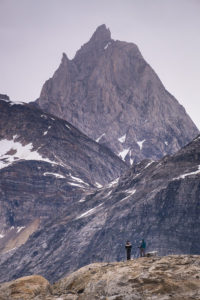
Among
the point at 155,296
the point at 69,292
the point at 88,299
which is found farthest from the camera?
the point at 69,292

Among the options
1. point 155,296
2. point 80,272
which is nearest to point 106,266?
point 80,272

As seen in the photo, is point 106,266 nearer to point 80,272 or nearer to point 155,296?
Result: point 80,272

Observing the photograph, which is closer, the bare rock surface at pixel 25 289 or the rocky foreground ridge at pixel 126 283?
the rocky foreground ridge at pixel 126 283

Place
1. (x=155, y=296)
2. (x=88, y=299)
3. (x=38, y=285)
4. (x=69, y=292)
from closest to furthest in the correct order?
(x=155, y=296)
(x=88, y=299)
(x=69, y=292)
(x=38, y=285)

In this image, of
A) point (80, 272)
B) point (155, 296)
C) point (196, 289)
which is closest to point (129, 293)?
point (155, 296)

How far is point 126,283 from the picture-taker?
33.3 metres

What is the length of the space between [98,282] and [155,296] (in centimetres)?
514

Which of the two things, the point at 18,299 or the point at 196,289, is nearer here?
the point at 196,289

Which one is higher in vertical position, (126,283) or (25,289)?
(126,283)

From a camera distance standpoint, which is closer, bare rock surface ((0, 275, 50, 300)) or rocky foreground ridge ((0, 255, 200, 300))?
rocky foreground ridge ((0, 255, 200, 300))

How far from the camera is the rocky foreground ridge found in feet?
Answer: 104

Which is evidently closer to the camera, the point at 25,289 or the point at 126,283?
the point at 126,283

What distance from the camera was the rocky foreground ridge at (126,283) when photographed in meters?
31.5

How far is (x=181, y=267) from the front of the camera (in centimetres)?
3459
